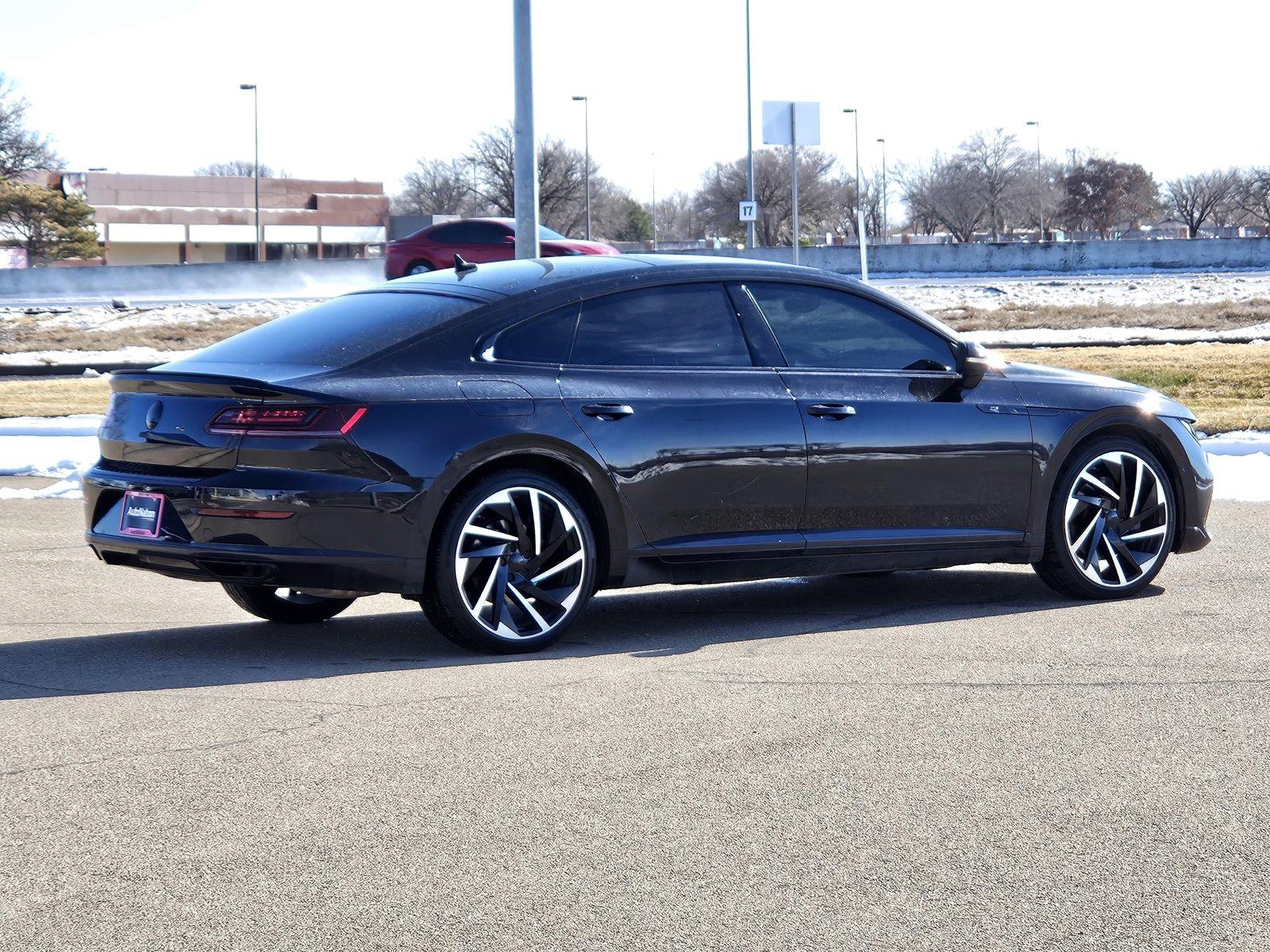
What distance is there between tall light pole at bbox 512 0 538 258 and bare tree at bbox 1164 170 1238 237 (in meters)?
81.7

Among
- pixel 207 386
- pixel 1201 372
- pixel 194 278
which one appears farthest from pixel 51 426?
pixel 194 278

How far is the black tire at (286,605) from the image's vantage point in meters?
7.31

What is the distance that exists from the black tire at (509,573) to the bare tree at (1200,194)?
8950cm

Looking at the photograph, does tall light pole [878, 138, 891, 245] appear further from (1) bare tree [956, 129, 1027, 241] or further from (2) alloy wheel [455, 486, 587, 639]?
(2) alloy wheel [455, 486, 587, 639]

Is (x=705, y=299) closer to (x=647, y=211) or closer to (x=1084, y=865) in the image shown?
(x=1084, y=865)

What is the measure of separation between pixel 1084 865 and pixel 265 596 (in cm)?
421

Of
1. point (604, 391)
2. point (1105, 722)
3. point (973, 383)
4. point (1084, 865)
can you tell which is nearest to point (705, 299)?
point (604, 391)

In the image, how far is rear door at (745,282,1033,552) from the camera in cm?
716

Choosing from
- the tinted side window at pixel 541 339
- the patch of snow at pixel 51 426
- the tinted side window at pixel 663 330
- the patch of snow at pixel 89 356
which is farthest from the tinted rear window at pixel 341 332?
the patch of snow at pixel 89 356

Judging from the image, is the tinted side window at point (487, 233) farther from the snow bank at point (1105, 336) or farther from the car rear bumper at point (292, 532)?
the car rear bumper at point (292, 532)

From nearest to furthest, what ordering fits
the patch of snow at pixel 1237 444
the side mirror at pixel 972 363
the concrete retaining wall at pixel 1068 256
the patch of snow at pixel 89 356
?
the side mirror at pixel 972 363
the patch of snow at pixel 1237 444
the patch of snow at pixel 89 356
the concrete retaining wall at pixel 1068 256

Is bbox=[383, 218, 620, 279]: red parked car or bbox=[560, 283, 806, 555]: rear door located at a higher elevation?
bbox=[383, 218, 620, 279]: red parked car

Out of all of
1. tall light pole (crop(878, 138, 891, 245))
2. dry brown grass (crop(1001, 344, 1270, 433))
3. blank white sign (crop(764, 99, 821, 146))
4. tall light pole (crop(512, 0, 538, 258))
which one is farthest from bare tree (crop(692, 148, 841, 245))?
tall light pole (crop(512, 0, 538, 258))

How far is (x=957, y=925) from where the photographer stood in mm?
3660
